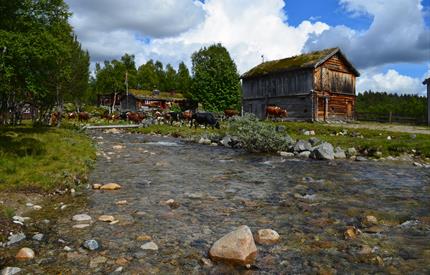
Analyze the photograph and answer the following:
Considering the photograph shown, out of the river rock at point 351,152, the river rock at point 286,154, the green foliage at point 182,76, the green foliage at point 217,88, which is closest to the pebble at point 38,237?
the river rock at point 286,154

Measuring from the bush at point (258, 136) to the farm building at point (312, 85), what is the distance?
1877 cm

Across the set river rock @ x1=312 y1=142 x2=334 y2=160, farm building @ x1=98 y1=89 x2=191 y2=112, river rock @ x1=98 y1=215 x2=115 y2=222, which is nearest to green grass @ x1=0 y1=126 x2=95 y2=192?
river rock @ x1=98 y1=215 x2=115 y2=222

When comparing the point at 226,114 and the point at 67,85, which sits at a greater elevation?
the point at 67,85

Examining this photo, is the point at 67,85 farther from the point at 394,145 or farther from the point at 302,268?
the point at 302,268

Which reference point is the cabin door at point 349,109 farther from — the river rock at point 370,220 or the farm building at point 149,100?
the farm building at point 149,100

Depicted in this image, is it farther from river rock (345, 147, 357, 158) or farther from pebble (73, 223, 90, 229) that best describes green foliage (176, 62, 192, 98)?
pebble (73, 223, 90, 229)

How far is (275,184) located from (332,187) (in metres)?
1.66

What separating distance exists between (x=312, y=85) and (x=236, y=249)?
3397 cm

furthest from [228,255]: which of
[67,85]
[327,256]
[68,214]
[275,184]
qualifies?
[67,85]

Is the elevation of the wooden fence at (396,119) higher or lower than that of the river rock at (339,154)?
higher

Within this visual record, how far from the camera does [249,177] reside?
12.4 m

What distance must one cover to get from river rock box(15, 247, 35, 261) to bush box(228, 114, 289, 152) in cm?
1454

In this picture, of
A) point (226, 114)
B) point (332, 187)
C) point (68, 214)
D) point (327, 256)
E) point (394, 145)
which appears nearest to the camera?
point (327, 256)

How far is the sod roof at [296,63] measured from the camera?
37.5 m
